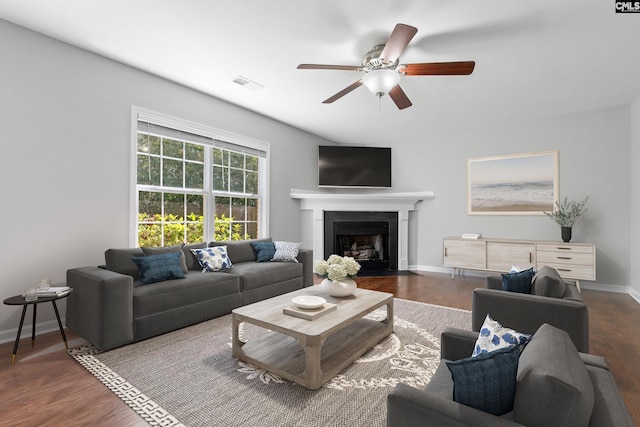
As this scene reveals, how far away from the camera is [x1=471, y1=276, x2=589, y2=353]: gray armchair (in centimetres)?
202

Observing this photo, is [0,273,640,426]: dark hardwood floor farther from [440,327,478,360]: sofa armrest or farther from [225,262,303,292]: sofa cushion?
[225,262,303,292]: sofa cushion

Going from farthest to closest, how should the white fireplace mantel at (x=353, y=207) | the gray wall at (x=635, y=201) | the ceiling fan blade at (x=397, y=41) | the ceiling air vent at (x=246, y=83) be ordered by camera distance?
the white fireplace mantel at (x=353, y=207) → the gray wall at (x=635, y=201) → the ceiling air vent at (x=246, y=83) → the ceiling fan blade at (x=397, y=41)

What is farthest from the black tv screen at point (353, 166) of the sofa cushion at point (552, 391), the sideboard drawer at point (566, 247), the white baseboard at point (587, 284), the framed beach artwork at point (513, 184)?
the sofa cushion at point (552, 391)

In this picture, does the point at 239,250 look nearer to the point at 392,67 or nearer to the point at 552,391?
the point at 392,67

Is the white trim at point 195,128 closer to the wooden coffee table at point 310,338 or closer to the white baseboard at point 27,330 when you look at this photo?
the white baseboard at point 27,330

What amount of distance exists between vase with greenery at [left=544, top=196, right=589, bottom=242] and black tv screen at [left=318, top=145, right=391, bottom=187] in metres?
2.83

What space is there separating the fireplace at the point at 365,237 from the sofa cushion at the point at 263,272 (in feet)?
5.94

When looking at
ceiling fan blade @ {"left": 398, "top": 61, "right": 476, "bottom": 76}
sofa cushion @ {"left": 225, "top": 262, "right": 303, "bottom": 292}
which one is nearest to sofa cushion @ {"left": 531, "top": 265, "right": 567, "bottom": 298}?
ceiling fan blade @ {"left": 398, "top": 61, "right": 476, "bottom": 76}

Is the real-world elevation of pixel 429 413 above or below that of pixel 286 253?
below

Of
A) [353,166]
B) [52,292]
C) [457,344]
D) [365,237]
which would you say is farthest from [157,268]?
[353,166]

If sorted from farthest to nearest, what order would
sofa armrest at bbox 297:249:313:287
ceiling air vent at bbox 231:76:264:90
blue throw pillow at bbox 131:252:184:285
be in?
sofa armrest at bbox 297:249:313:287 < ceiling air vent at bbox 231:76:264:90 < blue throw pillow at bbox 131:252:184:285

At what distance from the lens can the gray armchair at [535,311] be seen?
202 centimetres

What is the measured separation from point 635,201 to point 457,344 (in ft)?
15.0

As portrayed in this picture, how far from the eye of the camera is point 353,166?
6.40 meters
